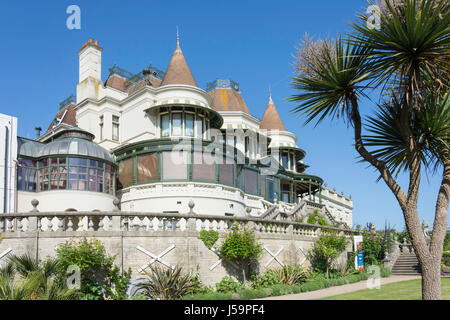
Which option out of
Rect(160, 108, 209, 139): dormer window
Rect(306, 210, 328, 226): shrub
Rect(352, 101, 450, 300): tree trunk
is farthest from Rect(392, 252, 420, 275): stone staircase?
Rect(352, 101, 450, 300): tree trunk

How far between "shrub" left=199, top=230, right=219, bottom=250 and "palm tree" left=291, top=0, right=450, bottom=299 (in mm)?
9015

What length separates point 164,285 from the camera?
1661 cm

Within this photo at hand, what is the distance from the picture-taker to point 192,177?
2817 cm

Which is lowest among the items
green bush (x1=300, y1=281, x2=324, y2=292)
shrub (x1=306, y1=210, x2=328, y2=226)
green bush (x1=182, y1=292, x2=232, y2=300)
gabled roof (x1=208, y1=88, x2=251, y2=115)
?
green bush (x1=300, y1=281, x2=324, y2=292)

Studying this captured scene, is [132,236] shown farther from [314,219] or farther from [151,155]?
[314,219]

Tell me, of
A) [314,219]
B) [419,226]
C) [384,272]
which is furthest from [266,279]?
[419,226]

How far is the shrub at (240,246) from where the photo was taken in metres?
18.3

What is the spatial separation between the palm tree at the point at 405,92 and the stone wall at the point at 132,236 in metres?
9.10

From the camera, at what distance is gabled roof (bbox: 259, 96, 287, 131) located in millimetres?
45016

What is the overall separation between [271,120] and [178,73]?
50.2 feet

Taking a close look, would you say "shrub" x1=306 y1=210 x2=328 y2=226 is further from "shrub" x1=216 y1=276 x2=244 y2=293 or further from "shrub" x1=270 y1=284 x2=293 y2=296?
"shrub" x1=216 y1=276 x2=244 y2=293

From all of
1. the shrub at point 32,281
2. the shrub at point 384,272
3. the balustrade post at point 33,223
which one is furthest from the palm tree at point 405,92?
the shrub at point 384,272
